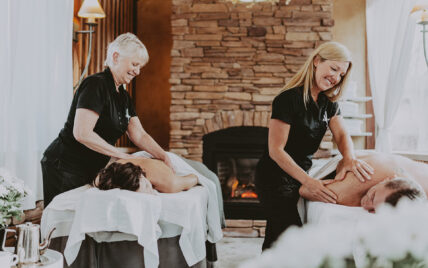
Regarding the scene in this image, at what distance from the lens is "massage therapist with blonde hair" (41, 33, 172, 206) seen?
→ 1.91m

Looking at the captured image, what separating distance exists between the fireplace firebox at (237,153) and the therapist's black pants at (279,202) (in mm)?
2182

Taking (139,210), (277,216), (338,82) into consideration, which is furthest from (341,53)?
(139,210)

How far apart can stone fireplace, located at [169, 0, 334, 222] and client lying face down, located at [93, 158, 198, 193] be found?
2044 mm

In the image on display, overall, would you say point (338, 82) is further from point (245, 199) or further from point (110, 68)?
point (245, 199)

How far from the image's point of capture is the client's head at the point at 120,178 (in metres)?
1.73

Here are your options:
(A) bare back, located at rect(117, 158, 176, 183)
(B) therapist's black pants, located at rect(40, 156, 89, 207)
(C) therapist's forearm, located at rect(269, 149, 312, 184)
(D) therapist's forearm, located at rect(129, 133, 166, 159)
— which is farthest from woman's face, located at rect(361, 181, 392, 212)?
(B) therapist's black pants, located at rect(40, 156, 89, 207)

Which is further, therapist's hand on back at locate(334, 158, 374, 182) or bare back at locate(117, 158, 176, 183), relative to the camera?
bare back at locate(117, 158, 176, 183)

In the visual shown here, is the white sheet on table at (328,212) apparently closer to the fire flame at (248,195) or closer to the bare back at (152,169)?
the bare back at (152,169)

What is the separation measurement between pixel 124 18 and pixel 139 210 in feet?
11.3

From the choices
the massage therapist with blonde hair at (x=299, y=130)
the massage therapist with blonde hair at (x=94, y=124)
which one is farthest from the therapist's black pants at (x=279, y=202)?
the massage therapist with blonde hair at (x=94, y=124)

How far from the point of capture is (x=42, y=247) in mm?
1363

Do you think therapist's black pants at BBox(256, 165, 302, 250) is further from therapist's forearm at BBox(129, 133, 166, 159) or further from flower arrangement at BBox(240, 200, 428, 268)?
flower arrangement at BBox(240, 200, 428, 268)

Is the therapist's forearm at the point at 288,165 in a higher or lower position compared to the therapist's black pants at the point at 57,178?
higher

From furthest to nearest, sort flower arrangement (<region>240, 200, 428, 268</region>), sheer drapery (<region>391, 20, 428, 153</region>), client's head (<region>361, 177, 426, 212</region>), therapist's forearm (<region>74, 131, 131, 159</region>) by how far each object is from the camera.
Answer: sheer drapery (<region>391, 20, 428, 153</region>)
therapist's forearm (<region>74, 131, 131, 159</region>)
client's head (<region>361, 177, 426, 212</region>)
flower arrangement (<region>240, 200, 428, 268</region>)
